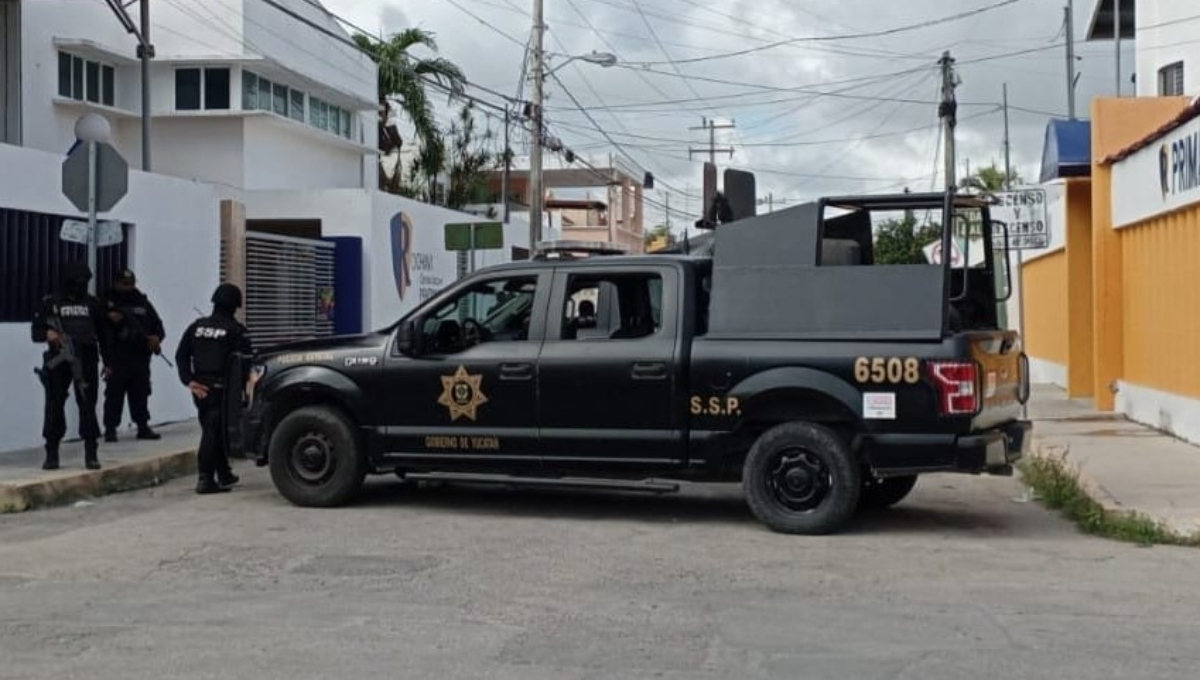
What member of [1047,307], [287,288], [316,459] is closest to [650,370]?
[316,459]

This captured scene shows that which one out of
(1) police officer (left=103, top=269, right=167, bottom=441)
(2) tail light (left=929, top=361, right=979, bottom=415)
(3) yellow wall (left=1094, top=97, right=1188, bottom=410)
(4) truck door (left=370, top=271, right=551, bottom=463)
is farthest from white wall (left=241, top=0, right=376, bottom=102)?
(2) tail light (left=929, top=361, right=979, bottom=415)

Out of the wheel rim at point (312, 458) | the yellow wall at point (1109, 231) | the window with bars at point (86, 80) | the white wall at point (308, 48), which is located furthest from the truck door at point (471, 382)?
the white wall at point (308, 48)

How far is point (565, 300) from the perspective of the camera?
9977 mm

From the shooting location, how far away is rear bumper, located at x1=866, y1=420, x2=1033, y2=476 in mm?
8883

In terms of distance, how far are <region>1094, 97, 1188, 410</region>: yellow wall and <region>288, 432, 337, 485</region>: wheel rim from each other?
11.5 m

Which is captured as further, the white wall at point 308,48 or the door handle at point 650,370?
the white wall at point 308,48

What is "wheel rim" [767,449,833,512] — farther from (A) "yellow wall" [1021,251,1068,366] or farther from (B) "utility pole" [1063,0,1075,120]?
(B) "utility pole" [1063,0,1075,120]

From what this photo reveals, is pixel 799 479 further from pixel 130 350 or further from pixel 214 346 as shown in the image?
pixel 130 350

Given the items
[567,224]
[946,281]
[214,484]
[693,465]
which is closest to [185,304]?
[214,484]

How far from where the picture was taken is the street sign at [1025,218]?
13.0 m

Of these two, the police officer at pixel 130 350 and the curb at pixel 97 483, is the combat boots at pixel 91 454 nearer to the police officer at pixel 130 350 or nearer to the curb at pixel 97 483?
the curb at pixel 97 483

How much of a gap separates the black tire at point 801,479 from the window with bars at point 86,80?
16.4 m

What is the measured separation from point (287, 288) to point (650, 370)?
11422mm

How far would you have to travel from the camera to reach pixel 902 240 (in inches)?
481
